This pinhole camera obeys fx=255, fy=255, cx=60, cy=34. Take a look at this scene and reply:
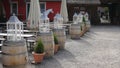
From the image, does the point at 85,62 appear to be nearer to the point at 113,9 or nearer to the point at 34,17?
the point at 34,17

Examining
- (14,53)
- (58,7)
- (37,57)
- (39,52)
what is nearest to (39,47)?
(39,52)

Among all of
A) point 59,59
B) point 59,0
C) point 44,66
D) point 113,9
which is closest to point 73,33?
point 59,59

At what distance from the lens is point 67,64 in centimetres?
887

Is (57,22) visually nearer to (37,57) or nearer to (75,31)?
(75,31)

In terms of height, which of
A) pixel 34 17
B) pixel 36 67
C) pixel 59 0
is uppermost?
pixel 59 0

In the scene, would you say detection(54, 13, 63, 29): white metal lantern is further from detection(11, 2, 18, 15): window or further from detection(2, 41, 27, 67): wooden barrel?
detection(11, 2, 18, 15): window

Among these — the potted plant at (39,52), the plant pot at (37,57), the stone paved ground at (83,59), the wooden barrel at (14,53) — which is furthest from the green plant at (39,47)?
the wooden barrel at (14,53)

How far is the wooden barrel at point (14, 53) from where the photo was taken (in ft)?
23.0

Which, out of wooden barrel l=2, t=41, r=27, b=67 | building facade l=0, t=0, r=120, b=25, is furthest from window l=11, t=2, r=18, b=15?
wooden barrel l=2, t=41, r=27, b=67

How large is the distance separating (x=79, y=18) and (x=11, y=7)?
30.9ft

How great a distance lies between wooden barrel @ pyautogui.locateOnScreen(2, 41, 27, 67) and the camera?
7.02m

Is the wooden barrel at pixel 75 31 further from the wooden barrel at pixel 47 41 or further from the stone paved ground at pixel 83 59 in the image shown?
the wooden barrel at pixel 47 41

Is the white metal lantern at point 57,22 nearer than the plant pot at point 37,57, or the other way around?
the plant pot at point 37,57

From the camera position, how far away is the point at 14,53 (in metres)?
7.02
